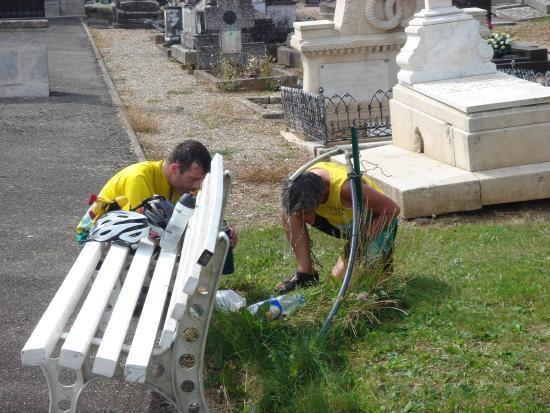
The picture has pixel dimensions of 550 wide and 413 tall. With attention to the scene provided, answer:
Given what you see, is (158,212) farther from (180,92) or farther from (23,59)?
(180,92)

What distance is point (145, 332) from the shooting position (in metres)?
3.98

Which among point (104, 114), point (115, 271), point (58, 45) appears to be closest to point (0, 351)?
point (115, 271)

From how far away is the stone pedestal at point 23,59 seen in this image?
1462 centimetres

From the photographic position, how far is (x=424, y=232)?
22.6 ft

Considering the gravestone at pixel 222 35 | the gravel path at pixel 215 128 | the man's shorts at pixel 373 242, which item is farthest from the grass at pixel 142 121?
the man's shorts at pixel 373 242

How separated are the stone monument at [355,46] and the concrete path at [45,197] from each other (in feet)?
7.55

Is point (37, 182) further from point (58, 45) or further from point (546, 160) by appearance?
point (58, 45)

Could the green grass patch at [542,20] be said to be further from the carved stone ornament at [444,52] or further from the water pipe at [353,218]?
the water pipe at [353,218]

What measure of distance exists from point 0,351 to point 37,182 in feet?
14.7

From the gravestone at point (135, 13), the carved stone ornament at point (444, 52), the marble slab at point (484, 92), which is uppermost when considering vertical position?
the gravestone at point (135, 13)

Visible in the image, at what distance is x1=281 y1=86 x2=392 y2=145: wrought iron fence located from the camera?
423 inches

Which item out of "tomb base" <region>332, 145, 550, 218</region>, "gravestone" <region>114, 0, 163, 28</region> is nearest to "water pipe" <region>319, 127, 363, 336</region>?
"tomb base" <region>332, 145, 550, 218</region>

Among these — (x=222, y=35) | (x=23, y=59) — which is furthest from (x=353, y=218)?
(x=222, y=35)

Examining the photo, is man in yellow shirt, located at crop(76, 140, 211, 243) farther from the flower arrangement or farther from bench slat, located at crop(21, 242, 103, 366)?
the flower arrangement
